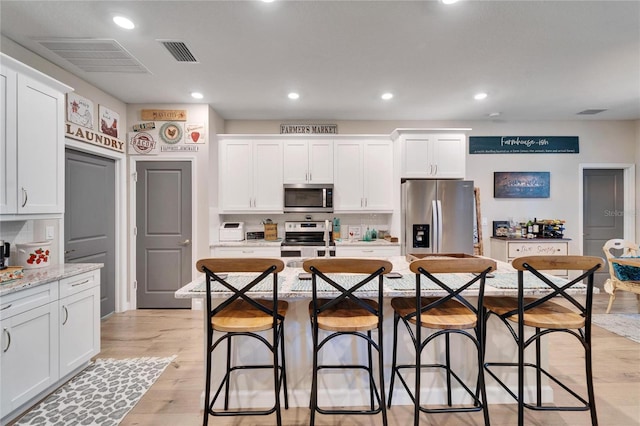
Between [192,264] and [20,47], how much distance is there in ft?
8.88

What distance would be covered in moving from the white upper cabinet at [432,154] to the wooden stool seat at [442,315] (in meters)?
2.63

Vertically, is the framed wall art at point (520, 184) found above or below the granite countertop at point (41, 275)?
above

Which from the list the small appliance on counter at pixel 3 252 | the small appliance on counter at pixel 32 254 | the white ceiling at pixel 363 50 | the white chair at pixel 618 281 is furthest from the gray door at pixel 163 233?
the white chair at pixel 618 281

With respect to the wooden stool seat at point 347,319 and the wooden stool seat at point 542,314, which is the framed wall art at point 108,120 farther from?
the wooden stool seat at point 542,314

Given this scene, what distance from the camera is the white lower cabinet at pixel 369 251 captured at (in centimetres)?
407

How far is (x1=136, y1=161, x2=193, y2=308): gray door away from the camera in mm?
3938

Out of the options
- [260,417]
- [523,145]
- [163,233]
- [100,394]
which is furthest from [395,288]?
[523,145]

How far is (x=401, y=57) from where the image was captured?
2.72 metres

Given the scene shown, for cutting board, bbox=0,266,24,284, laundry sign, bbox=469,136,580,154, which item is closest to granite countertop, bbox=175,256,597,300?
cutting board, bbox=0,266,24,284

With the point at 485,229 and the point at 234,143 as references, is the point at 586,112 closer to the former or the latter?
the point at 485,229

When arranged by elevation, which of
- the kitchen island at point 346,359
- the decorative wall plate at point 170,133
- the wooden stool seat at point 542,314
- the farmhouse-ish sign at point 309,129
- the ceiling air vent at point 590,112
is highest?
the ceiling air vent at point 590,112

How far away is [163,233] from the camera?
395 centimetres

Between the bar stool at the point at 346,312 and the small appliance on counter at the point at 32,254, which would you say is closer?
the bar stool at the point at 346,312

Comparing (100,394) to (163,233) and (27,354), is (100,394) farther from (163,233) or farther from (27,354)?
(163,233)
